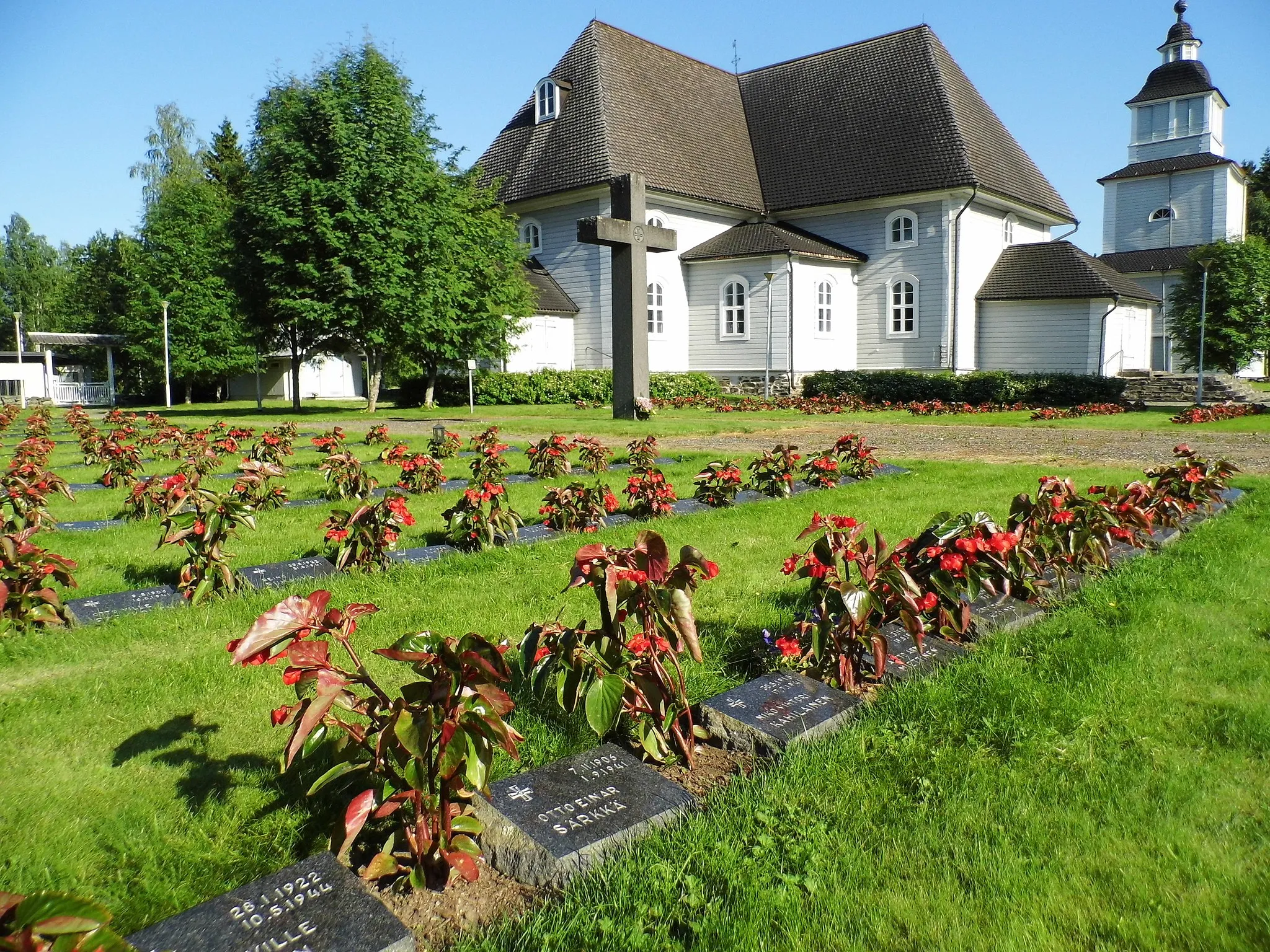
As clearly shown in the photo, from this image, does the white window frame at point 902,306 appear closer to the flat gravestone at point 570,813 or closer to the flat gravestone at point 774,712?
the flat gravestone at point 774,712

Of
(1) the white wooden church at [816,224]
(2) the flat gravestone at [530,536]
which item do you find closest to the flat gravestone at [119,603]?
(2) the flat gravestone at [530,536]

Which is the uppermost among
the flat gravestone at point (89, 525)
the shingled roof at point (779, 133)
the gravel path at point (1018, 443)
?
the shingled roof at point (779, 133)

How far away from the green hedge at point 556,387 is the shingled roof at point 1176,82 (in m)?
32.8

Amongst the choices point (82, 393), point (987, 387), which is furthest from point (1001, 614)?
point (82, 393)

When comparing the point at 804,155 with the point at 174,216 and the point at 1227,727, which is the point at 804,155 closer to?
the point at 174,216

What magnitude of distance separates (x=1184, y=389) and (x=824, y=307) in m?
10.7

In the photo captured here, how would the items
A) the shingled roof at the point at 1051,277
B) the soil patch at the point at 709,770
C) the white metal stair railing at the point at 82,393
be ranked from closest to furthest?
the soil patch at the point at 709,770 → the shingled roof at the point at 1051,277 → the white metal stair railing at the point at 82,393

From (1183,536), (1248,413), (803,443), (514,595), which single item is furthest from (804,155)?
(514,595)

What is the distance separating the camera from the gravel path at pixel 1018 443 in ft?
39.2

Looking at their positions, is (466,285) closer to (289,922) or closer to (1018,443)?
(1018,443)

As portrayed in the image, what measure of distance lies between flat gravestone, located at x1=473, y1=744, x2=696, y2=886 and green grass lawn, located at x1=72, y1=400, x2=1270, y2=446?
11464 mm

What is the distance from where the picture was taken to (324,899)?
6.81 feet

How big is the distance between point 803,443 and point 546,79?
73.6ft

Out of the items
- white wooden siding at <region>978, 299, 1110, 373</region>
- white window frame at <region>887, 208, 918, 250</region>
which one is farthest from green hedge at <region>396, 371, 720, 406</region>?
white wooden siding at <region>978, 299, 1110, 373</region>
